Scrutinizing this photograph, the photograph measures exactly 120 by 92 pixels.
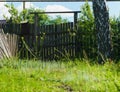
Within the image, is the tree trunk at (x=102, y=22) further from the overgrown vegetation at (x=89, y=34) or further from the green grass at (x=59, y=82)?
the green grass at (x=59, y=82)

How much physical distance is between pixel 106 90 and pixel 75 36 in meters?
9.30

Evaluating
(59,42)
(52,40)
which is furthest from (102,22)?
(52,40)

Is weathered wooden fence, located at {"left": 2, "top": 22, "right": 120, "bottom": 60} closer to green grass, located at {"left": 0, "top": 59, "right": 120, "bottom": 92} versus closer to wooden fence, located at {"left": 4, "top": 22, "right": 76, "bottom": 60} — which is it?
wooden fence, located at {"left": 4, "top": 22, "right": 76, "bottom": 60}

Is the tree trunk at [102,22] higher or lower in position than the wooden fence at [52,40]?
higher

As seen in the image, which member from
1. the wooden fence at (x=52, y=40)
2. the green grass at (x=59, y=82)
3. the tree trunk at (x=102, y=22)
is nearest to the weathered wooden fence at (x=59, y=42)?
the wooden fence at (x=52, y=40)

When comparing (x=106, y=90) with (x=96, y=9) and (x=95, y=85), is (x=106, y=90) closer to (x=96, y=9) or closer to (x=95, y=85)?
(x=95, y=85)

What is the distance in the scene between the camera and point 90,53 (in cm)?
1383

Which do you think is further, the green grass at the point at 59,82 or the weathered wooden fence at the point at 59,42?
the weathered wooden fence at the point at 59,42

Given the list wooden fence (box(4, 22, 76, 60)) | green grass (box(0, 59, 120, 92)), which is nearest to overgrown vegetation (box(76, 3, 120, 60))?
wooden fence (box(4, 22, 76, 60))

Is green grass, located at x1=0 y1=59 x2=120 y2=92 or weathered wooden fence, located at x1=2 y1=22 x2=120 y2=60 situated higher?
green grass, located at x1=0 y1=59 x2=120 y2=92

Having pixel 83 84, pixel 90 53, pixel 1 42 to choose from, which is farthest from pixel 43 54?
pixel 83 84

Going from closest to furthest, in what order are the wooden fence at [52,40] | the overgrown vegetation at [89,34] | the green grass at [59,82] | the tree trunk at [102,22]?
the green grass at [59,82] → the tree trunk at [102,22] → the overgrown vegetation at [89,34] → the wooden fence at [52,40]

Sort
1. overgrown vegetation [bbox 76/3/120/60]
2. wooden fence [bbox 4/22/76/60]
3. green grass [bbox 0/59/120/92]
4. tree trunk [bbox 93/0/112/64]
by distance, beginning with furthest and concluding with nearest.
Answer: wooden fence [bbox 4/22/76/60], overgrown vegetation [bbox 76/3/120/60], tree trunk [bbox 93/0/112/64], green grass [bbox 0/59/120/92]

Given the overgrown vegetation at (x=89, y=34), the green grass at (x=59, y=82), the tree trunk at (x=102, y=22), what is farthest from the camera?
the overgrown vegetation at (x=89, y=34)
